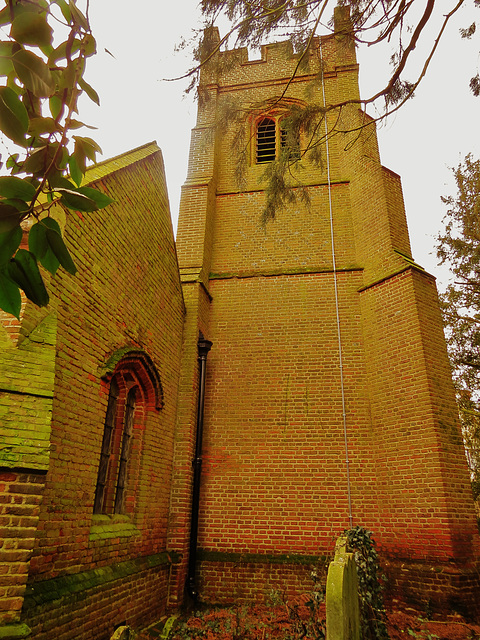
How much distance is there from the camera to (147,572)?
592cm

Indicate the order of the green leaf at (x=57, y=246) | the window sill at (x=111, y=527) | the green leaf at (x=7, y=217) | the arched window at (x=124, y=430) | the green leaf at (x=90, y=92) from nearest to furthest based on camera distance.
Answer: the green leaf at (x=7, y=217) < the green leaf at (x=57, y=246) < the green leaf at (x=90, y=92) < the window sill at (x=111, y=527) < the arched window at (x=124, y=430)

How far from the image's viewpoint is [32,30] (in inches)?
32.9

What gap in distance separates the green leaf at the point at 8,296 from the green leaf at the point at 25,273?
1cm

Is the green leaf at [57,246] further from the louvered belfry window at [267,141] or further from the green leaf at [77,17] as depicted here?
the louvered belfry window at [267,141]

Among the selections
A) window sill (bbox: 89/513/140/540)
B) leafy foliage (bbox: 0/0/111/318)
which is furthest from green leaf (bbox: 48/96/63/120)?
window sill (bbox: 89/513/140/540)

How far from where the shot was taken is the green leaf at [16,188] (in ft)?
2.63

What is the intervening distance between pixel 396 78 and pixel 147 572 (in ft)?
24.0

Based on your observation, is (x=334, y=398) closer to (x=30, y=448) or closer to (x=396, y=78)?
(x=396, y=78)

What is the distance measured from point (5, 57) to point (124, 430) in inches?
235

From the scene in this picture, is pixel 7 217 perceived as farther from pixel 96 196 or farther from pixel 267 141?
pixel 267 141

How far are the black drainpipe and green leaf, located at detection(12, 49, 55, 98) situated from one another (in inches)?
292

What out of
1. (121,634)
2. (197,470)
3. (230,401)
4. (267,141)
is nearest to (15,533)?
(121,634)

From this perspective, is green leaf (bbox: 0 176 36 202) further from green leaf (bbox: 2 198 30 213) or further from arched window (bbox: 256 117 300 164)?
arched window (bbox: 256 117 300 164)

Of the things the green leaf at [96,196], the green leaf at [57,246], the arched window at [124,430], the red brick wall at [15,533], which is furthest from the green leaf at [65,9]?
the arched window at [124,430]
